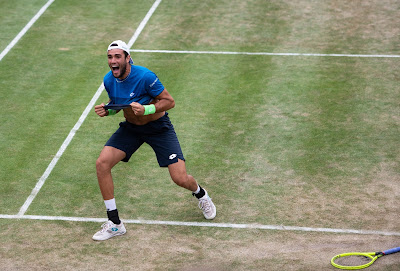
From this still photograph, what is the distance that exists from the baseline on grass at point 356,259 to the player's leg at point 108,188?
2.88 metres

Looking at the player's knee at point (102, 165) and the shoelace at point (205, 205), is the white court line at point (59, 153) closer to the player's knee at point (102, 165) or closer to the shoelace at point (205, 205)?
the player's knee at point (102, 165)

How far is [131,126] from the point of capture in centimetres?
927

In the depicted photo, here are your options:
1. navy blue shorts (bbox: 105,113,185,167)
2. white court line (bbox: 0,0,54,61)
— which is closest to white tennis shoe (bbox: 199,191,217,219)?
navy blue shorts (bbox: 105,113,185,167)

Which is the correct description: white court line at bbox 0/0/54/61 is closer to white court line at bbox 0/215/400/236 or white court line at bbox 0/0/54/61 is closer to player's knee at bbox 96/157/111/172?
white court line at bbox 0/215/400/236

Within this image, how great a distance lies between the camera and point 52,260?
8.60 m

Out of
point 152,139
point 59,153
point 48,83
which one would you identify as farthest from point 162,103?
point 48,83

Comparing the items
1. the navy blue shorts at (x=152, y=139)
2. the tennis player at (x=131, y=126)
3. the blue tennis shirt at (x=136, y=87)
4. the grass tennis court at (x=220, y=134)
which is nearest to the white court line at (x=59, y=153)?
the grass tennis court at (x=220, y=134)

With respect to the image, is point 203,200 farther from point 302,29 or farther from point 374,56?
point 302,29

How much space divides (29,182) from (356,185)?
16.7 ft

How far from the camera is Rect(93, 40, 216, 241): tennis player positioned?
29.3 ft

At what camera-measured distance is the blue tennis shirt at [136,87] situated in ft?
29.5

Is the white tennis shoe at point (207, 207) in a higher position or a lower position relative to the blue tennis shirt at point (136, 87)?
lower

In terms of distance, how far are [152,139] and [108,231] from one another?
1.37 m

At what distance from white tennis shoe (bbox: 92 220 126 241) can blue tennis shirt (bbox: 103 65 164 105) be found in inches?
64.9
